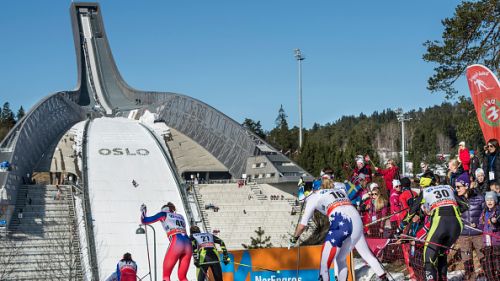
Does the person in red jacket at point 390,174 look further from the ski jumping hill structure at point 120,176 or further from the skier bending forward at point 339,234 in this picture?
the ski jumping hill structure at point 120,176

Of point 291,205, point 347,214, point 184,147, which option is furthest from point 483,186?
point 184,147

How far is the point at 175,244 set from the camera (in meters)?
10.2

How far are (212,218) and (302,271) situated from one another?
27.2m

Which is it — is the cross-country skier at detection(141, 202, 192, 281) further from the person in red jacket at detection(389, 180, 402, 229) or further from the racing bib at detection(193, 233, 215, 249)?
the person in red jacket at detection(389, 180, 402, 229)

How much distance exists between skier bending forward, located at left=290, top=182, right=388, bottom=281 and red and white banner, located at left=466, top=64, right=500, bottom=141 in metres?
5.96

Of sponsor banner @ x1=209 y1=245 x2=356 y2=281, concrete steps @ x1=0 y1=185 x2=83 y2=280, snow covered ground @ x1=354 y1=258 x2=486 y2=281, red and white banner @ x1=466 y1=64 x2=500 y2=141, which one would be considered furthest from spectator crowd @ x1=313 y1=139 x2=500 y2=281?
concrete steps @ x1=0 y1=185 x2=83 y2=280

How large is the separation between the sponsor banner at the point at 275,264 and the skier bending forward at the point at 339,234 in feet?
9.26

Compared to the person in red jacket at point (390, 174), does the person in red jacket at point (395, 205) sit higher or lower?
lower

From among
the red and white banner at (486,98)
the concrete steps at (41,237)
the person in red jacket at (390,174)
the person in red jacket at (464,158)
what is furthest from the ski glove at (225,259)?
the concrete steps at (41,237)

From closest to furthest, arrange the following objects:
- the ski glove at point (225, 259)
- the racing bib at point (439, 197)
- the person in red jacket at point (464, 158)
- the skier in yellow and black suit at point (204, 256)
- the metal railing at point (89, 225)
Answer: the racing bib at point (439, 197)
the skier in yellow and black suit at point (204, 256)
the ski glove at point (225, 259)
the person in red jacket at point (464, 158)
the metal railing at point (89, 225)

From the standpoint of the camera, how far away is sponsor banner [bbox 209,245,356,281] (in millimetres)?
11633

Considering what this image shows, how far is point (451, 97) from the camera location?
23.5 meters

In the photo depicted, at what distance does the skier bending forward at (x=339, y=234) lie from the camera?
8.66 m

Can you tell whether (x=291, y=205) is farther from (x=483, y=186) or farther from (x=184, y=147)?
(x=483, y=186)
